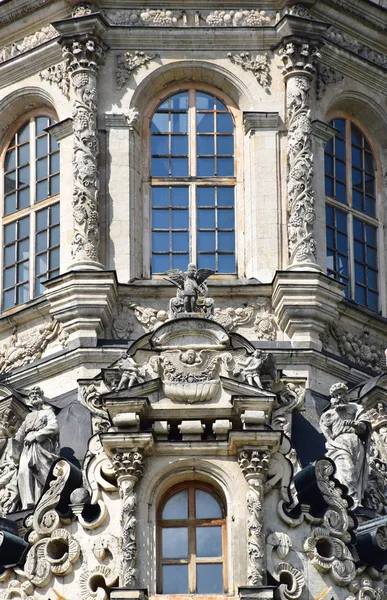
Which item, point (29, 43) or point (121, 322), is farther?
point (29, 43)

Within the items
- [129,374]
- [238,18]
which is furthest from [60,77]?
[129,374]

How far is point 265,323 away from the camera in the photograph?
212 feet

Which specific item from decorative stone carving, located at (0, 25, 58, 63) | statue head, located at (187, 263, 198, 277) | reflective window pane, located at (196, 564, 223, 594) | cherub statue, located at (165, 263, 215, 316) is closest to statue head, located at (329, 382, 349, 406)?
cherub statue, located at (165, 263, 215, 316)

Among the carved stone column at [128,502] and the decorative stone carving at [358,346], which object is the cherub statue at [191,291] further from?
the carved stone column at [128,502]

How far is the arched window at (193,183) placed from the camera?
216ft

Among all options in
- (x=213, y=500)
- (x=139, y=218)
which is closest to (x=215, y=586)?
(x=213, y=500)

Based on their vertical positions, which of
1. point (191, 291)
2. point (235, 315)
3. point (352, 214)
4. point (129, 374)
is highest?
point (352, 214)

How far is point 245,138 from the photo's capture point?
6675 centimetres

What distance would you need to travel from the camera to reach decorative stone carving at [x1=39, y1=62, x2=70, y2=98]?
2638 inches

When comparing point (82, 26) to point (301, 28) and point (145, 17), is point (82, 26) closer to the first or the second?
point (145, 17)

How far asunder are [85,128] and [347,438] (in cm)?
917

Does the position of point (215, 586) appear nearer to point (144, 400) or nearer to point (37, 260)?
point (144, 400)

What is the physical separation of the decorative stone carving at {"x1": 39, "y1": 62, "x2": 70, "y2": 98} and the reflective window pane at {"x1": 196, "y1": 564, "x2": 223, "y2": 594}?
13.2 metres

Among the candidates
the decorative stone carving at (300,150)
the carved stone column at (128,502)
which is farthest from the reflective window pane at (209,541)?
the decorative stone carving at (300,150)
